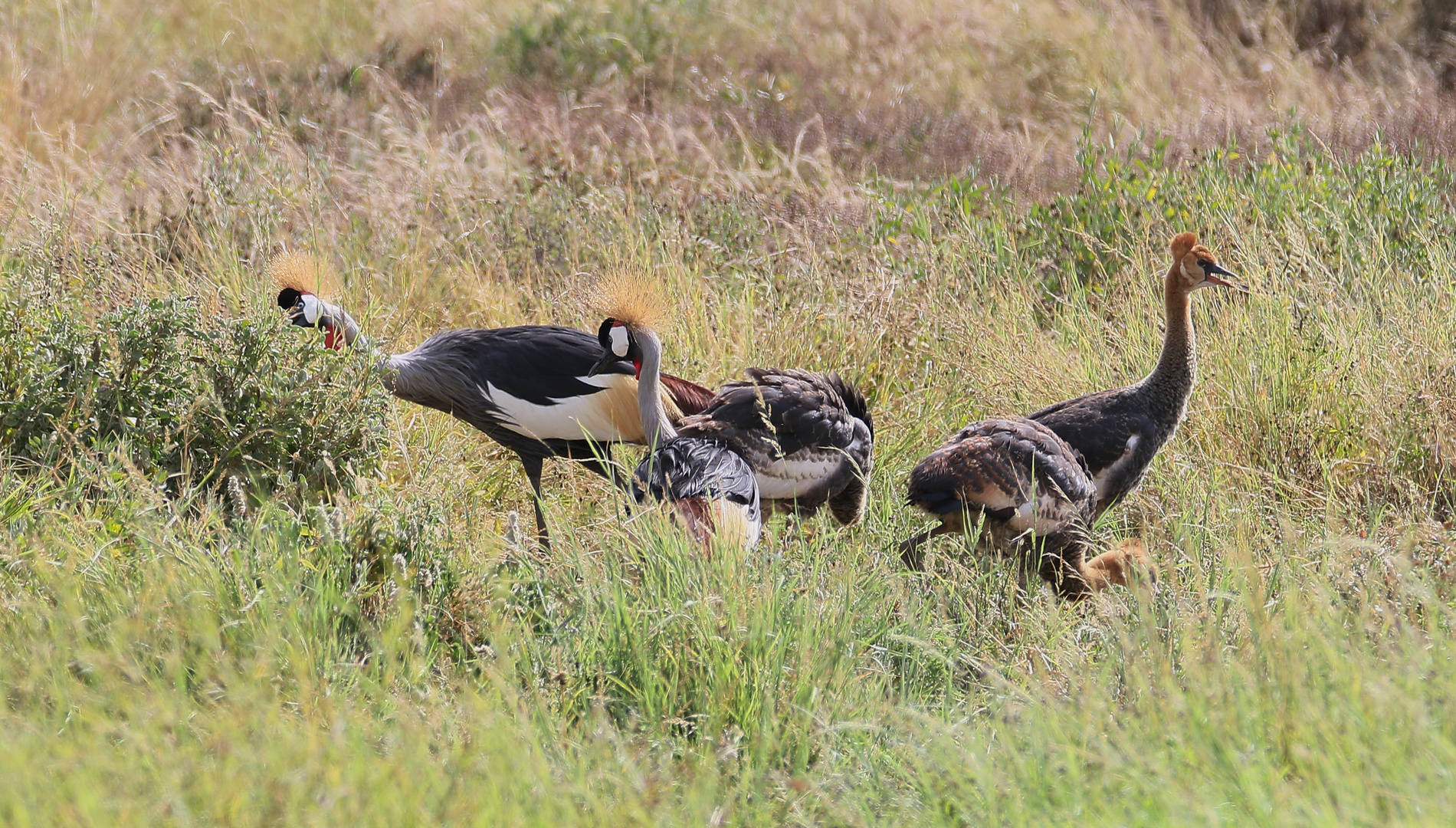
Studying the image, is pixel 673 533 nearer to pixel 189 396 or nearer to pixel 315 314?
pixel 189 396

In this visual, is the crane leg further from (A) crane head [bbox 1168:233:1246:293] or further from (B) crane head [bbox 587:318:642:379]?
(A) crane head [bbox 1168:233:1246:293]

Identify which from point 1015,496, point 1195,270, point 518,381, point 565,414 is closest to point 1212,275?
point 1195,270

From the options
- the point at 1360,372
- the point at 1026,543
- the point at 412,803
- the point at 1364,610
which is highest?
the point at 412,803

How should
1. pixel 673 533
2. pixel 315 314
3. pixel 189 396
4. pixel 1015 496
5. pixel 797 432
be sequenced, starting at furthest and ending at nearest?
pixel 315 314, pixel 797 432, pixel 1015 496, pixel 189 396, pixel 673 533

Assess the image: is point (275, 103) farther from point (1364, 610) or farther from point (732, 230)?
point (1364, 610)

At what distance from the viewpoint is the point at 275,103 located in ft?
29.0

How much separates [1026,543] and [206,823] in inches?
122

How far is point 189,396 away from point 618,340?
148 centimetres

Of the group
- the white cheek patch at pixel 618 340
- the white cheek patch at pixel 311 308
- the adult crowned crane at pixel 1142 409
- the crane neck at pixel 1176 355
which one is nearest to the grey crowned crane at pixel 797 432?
the white cheek patch at pixel 618 340

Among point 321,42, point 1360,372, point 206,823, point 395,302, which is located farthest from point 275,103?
point 206,823

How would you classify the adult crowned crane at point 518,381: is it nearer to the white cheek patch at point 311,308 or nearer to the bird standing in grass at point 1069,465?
the white cheek patch at point 311,308

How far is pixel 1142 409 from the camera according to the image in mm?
4551

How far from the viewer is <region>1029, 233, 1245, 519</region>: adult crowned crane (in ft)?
14.6

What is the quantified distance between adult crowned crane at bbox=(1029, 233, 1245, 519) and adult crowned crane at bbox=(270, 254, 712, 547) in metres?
1.53
